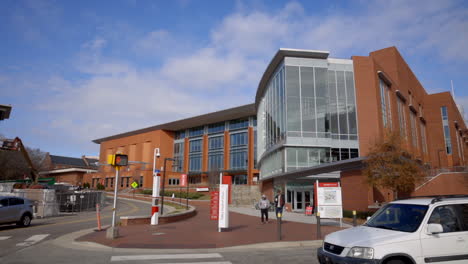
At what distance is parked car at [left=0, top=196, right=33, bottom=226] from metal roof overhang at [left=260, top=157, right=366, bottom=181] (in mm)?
18617

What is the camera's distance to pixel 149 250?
9.86 meters

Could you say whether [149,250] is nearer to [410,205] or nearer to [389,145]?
[410,205]

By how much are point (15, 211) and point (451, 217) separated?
1826 centimetres

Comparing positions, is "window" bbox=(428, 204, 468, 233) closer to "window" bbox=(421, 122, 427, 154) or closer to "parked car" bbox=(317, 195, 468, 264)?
"parked car" bbox=(317, 195, 468, 264)

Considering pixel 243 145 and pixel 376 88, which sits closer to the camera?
pixel 376 88

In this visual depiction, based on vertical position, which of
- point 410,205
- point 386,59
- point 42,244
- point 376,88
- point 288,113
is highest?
point 386,59

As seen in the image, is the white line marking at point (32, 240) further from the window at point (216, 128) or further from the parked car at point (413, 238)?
the window at point (216, 128)

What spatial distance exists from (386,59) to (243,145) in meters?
27.7

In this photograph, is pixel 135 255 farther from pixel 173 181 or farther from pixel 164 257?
pixel 173 181

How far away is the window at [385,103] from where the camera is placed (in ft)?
115

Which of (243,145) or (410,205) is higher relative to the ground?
(243,145)

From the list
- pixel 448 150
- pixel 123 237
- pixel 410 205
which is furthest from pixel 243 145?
pixel 410 205

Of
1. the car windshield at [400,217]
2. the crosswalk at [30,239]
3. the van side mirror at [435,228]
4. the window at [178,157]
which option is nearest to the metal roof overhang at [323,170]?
the car windshield at [400,217]

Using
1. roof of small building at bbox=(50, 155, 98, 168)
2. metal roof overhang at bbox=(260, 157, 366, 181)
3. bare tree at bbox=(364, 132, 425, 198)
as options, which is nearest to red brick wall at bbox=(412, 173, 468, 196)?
metal roof overhang at bbox=(260, 157, 366, 181)
